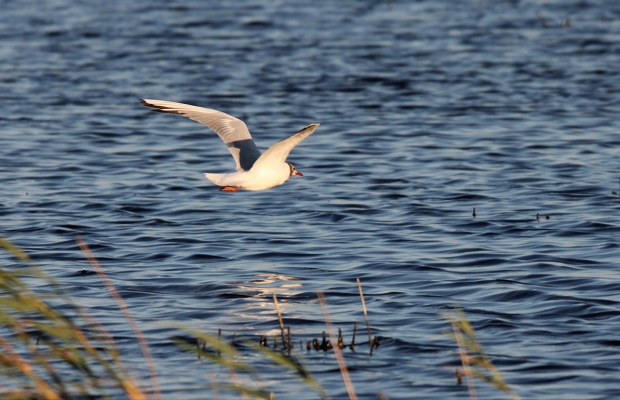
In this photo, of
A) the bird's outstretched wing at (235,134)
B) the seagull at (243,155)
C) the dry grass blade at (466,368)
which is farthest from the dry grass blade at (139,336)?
the bird's outstretched wing at (235,134)

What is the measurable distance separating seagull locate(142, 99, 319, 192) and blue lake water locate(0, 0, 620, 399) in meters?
0.82

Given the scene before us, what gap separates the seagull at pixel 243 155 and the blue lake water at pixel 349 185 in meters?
0.82

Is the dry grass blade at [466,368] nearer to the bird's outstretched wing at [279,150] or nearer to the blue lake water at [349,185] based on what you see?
the blue lake water at [349,185]

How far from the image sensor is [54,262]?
9.55 metres

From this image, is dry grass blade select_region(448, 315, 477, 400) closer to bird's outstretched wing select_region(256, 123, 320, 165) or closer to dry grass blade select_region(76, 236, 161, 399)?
dry grass blade select_region(76, 236, 161, 399)

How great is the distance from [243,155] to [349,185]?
338 cm

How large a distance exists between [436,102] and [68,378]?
1258 cm

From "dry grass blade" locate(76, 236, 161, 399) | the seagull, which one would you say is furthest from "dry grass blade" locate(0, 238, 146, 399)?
the seagull

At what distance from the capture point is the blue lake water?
297 inches

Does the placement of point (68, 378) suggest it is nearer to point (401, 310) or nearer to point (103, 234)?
point (401, 310)

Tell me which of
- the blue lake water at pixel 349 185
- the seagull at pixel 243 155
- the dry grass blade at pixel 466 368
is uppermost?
the seagull at pixel 243 155

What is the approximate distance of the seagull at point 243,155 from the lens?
8938mm

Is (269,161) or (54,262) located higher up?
(269,161)

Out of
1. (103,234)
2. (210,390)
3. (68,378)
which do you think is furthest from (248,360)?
(103,234)
